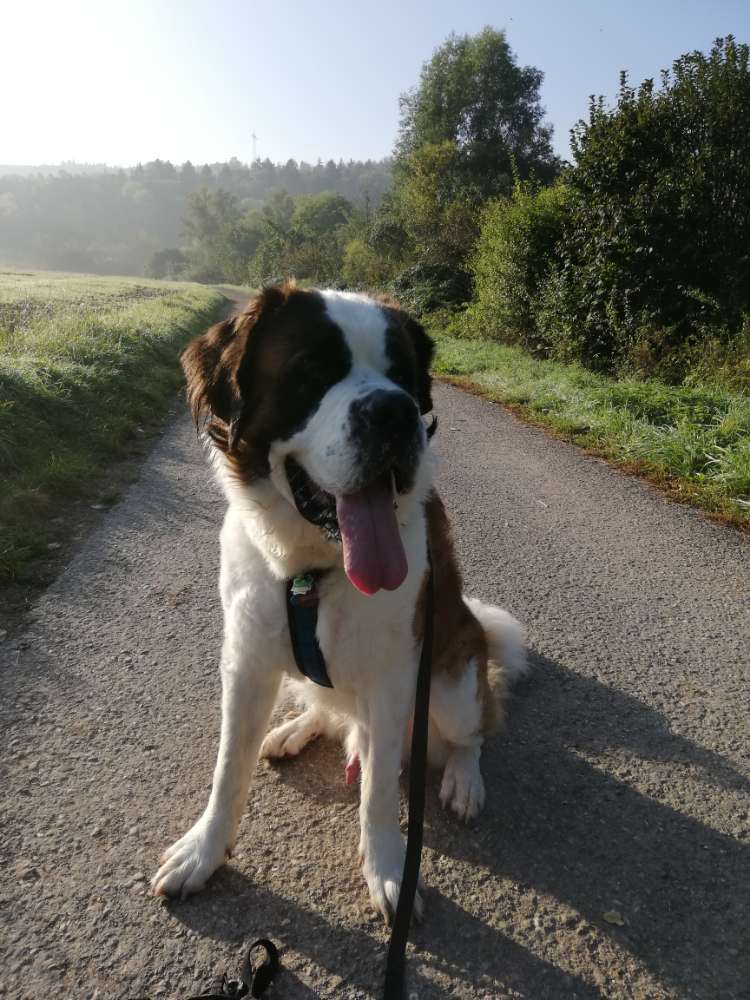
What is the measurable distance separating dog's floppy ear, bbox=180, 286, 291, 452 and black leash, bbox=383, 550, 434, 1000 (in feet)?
2.81

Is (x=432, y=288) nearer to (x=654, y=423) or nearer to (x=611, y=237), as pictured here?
(x=611, y=237)

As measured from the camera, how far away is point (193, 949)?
1869 mm

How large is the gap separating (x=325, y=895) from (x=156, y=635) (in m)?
1.83

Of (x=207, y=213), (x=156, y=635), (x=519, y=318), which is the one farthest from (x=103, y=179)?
(x=156, y=635)

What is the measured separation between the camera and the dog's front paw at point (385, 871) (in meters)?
2.04

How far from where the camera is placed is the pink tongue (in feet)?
6.46

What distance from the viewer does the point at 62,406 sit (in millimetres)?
6676

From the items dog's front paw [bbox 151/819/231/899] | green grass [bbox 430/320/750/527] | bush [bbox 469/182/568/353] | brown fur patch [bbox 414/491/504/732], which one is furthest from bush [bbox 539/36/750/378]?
dog's front paw [bbox 151/819/231/899]

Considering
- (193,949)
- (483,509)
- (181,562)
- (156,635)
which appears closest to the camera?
(193,949)

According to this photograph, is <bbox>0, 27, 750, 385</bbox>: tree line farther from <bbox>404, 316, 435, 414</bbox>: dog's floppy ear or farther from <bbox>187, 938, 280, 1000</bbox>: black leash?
<bbox>187, 938, 280, 1000</bbox>: black leash

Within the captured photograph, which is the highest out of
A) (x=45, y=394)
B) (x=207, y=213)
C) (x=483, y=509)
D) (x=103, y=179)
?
(x=103, y=179)

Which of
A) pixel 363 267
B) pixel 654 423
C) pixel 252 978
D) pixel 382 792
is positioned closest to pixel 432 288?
pixel 363 267

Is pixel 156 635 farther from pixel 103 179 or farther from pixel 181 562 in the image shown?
pixel 103 179

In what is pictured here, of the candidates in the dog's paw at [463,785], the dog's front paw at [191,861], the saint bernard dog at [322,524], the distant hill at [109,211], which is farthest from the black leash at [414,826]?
the distant hill at [109,211]
